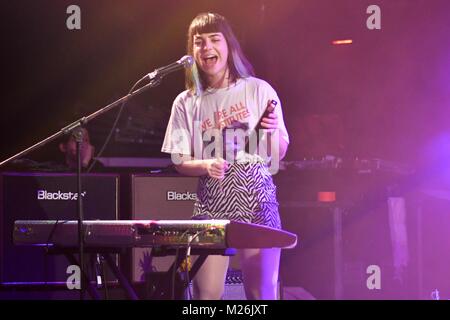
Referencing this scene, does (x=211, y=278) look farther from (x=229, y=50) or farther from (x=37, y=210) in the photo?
(x=37, y=210)

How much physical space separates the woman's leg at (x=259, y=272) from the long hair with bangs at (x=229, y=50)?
0.81 m

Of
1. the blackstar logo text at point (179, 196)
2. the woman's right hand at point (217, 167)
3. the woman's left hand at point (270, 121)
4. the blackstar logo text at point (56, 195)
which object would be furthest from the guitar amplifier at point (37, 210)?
the woman's left hand at point (270, 121)

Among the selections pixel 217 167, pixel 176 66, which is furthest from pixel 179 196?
pixel 176 66

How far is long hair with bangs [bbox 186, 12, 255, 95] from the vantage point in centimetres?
341

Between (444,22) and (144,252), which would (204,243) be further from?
(444,22)

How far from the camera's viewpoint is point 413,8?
5.97 meters

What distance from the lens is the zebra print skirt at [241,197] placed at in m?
3.29

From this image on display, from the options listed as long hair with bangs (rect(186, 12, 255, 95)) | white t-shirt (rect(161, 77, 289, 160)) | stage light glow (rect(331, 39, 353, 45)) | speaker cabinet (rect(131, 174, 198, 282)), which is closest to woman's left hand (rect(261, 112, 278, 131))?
white t-shirt (rect(161, 77, 289, 160))

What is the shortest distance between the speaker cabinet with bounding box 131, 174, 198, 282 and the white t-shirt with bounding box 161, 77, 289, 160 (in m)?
1.53

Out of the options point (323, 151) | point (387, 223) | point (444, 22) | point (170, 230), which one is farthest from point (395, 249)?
point (170, 230)

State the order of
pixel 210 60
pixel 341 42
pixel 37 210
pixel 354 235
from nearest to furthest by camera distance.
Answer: pixel 210 60 < pixel 37 210 < pixel 354 235 < pixel 341 42

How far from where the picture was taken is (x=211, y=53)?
341 cm

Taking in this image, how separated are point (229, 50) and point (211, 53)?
10 centimetres

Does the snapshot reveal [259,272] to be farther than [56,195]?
No
